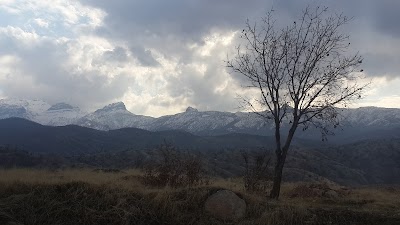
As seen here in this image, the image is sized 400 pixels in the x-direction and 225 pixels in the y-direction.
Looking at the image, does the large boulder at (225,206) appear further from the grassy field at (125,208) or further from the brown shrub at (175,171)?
the brown shrub at (175,171)

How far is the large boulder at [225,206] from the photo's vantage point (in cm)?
1147

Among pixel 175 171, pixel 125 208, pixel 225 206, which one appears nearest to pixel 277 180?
pixel 175 171

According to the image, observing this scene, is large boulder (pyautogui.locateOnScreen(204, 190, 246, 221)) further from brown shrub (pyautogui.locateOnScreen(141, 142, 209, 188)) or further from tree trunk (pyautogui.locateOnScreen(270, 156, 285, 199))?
tree trunk (pyautogui.locateOnScreen(270, 156, 285, 199))

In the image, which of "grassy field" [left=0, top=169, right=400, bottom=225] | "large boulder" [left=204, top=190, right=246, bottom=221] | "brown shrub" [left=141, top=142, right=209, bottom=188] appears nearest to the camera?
"grassy field" [left=0, top=169, right=400, bottom=225]

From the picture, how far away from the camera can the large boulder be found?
1147 centimetres

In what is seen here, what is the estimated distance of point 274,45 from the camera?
60.4 ft

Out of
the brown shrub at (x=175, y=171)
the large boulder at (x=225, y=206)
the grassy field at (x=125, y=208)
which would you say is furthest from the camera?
the brown shrub at (x=175, y=171)

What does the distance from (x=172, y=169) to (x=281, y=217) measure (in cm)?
640

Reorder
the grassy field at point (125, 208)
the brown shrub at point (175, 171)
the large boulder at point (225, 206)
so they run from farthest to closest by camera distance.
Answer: the brown shrub at point (175, 171), the large boulder at point (225, 206), the grassy field at point (125, 208)

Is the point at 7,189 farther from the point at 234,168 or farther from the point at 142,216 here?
the point at 234,168

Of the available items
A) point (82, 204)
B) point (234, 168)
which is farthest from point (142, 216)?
point (234, 168)

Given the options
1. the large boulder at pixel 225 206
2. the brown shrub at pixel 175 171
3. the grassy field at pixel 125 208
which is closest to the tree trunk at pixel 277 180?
the brown shrub at pixel 175 171

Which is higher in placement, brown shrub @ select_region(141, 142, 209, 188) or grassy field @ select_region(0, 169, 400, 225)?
brown shrub @ select_region(141, 142, 209, 188)

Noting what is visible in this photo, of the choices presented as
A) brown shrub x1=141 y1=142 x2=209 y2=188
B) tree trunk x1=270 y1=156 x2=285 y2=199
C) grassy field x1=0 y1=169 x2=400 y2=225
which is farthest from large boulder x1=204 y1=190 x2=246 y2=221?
tree trunk x1=270 y1=156 x2=285 y2=199
